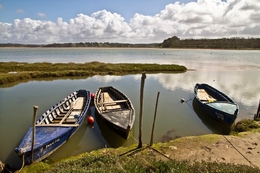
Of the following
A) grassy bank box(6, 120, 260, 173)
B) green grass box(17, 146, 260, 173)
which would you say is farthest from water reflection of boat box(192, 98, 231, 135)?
green grass box(17, 146, 260, 173)

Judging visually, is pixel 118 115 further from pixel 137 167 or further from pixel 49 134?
pixel 137 167

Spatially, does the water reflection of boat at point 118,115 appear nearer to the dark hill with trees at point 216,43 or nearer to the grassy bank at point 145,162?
the grassy bank at point 145,162

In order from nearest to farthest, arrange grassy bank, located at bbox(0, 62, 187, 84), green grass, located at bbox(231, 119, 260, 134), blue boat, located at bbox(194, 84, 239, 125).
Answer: green grass, located at bbox(231, 119, 260, 134)
blue boat, located at bbox(194, 84, 239, 125)
grassy bank, located at bbox(0, 62, 187, 84)

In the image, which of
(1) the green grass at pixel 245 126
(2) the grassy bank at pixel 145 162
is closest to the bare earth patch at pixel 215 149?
(2) the grassy bank at pixel 145 162

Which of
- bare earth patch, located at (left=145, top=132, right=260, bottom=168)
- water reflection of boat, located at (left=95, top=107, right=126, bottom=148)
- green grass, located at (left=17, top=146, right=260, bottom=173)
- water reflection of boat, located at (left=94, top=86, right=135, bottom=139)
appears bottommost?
water reflection of boat, located at (left=95, top=107, right=126, bottom=148)

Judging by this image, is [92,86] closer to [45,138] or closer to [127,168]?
[45,138]

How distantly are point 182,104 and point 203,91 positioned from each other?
3896 mm

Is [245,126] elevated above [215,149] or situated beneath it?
elevated above

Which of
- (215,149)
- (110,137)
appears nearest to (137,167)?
(215,149)

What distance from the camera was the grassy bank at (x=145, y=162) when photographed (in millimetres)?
6445

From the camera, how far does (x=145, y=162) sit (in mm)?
7512

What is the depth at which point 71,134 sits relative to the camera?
37.3 feet

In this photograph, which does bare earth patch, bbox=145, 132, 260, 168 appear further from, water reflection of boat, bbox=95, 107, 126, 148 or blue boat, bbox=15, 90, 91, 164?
blue boat, bbox=15, 90, 91, 164

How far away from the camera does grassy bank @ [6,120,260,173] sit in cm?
645
